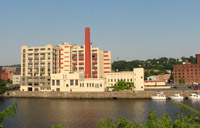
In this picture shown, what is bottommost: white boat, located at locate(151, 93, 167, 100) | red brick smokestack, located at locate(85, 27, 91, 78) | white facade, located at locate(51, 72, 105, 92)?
white boat, located at locate(151, 93, 167, 100)

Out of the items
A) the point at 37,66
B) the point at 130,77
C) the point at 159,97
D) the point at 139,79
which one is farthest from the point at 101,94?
the point at 37,66

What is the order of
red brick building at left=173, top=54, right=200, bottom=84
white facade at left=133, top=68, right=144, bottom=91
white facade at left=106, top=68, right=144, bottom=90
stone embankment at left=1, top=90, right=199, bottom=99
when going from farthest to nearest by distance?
1. red brick building at left=173, top=54, right=200, bottom=84
2. white facade at left=106, top=68, right=144, bottom=90
3. white facade at left=133, top=68, right=144, bottom=91
4. stone embankment at left=1, top=90, right=199, bottom=99

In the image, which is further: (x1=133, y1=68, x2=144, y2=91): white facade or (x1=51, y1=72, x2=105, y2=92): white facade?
(x1=133, y1=68, x2=144, y2=91): white facade

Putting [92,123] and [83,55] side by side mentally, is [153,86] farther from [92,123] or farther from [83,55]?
[92,123]

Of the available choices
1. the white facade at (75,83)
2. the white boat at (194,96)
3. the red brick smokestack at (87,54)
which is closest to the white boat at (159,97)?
the white boat at (194,96)

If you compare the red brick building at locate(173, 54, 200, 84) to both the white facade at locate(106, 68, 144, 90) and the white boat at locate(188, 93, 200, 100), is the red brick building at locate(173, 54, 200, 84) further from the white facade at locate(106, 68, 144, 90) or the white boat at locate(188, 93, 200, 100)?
the white boat at locate(188, 93, 200, 100)

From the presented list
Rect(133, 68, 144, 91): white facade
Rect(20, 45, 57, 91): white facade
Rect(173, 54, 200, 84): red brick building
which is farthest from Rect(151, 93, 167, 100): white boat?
Rect(173, 54, 200, 84): red brick building

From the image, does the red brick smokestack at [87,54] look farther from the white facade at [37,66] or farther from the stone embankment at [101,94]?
the white facade at [37,66]

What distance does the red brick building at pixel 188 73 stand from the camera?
17062 centimetres

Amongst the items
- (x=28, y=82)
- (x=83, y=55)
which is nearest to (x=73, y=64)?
(x=83, y=55)

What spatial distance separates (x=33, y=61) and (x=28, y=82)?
43.2 ft

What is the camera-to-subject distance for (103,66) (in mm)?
139500

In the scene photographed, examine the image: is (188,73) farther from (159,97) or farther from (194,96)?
(159,97)

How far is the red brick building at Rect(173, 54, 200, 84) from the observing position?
171 m
